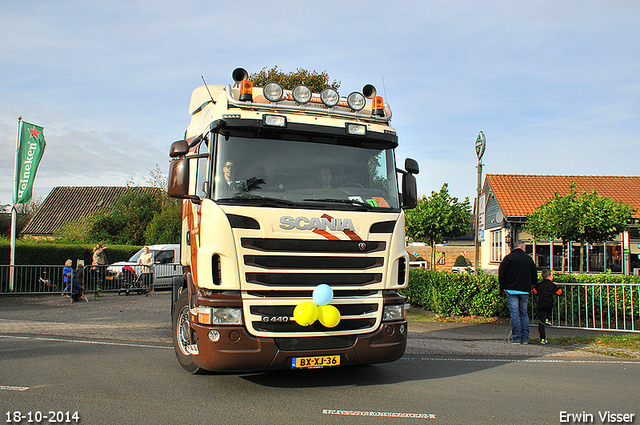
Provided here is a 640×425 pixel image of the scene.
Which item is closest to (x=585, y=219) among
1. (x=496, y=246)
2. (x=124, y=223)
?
(x=496, y=246)

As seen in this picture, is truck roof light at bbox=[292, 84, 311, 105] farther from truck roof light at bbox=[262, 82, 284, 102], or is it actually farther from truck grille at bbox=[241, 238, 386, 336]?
truck grille at bbox=[241, 238, 386, 336]

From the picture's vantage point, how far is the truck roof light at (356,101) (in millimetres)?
5980

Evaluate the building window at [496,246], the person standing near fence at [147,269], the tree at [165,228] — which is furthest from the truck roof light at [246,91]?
the building window at [496,246]

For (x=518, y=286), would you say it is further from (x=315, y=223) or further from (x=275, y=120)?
(x=275, y=120)

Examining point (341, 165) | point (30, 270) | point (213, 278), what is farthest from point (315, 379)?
point (30, 270)

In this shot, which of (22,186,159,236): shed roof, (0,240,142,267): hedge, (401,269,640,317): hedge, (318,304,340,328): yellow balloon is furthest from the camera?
(22,186,159,236): shed roof

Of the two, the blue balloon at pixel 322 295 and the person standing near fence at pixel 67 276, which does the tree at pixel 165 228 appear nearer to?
the person standing near fence at pixel 67 276

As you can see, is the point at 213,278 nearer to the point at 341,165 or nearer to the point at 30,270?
the point at 341,165

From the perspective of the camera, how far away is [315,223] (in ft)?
16.8

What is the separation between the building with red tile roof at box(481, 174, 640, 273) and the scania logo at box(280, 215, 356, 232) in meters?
18.6

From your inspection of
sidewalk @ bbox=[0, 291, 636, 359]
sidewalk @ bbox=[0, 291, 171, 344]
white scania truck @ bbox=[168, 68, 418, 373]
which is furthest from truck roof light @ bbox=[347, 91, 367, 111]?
sidewalk @ bbox=[0, 291, 171, 344]

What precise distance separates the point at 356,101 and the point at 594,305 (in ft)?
25.6

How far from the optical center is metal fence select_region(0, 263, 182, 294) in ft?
51.8

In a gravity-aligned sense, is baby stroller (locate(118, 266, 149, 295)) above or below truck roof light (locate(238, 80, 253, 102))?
below
